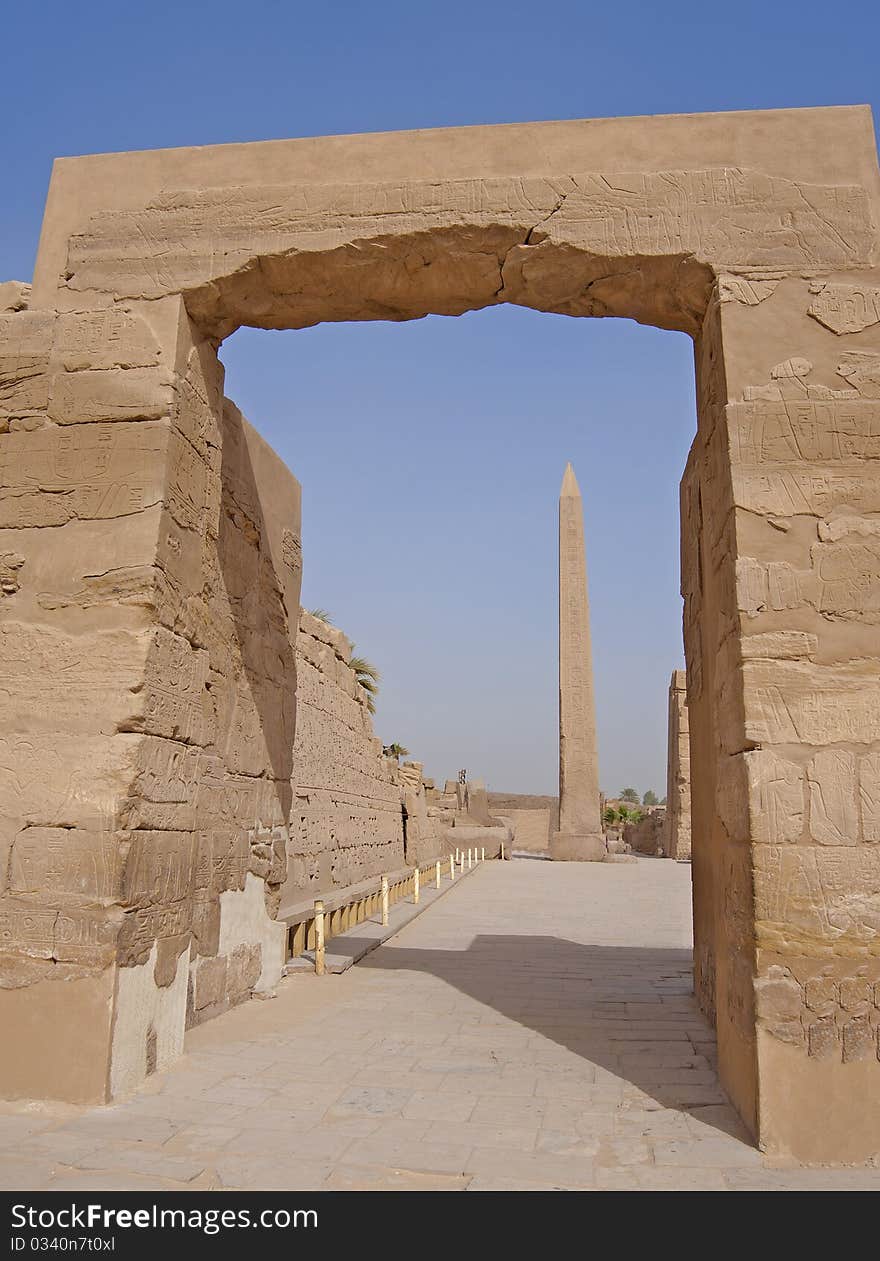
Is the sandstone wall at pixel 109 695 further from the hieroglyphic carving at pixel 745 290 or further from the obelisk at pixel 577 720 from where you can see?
the obelisk at pixel 577 720

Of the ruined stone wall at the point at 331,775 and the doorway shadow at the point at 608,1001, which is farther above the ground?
the ruined stone wall at the point at 331,775

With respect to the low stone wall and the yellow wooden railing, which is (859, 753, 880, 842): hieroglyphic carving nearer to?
the yellow wooden railing

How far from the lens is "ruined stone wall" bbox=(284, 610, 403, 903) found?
9.28m

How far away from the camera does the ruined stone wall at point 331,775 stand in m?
9.28

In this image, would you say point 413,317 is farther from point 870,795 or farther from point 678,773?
point 678,773

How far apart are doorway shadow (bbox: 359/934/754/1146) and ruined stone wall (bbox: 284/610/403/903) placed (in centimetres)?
221

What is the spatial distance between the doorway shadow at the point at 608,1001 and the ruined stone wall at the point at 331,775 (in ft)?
7.26

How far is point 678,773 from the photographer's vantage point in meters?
21.8

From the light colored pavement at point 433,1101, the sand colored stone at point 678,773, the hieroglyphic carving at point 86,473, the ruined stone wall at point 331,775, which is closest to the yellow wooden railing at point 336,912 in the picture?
the ruined stone wall at point 331,775

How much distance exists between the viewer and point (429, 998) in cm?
561

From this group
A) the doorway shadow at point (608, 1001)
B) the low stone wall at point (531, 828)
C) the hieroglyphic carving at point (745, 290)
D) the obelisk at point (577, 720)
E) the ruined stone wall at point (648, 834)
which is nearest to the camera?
the doorway shadow at point (608, 1001)

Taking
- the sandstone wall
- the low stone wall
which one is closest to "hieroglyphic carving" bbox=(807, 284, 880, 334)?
the sandstone wall
